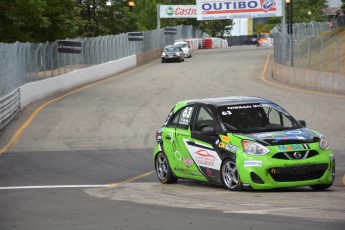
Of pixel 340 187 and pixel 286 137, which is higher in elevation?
pixel 286 137

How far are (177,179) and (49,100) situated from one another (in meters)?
24.1

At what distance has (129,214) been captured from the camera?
34.5 ft

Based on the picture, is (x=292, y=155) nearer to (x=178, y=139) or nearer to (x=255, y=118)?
(x=255, y=118)

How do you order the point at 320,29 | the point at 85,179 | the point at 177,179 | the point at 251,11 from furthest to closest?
the point at 251,11, the point at 320,29, the point at 85,179, the point at 177,179

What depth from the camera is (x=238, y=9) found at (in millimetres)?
78562

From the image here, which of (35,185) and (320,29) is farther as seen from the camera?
(320,29)

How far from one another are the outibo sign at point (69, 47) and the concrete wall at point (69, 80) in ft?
3.78

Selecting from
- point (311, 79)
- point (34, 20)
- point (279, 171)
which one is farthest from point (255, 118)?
point (34, 20)

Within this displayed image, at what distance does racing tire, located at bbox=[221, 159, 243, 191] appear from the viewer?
13359 mm

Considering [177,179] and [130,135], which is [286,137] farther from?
[130,135]

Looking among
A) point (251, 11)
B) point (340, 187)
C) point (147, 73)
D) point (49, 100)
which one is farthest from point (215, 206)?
point (251, 11)

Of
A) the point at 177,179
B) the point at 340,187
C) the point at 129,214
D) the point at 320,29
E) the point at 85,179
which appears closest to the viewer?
the point at 129,214

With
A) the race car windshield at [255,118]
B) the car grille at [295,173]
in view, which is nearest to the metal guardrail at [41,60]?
the race car windshield at [255,118]

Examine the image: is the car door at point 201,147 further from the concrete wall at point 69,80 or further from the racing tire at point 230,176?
the concrete wall at point 69,80
